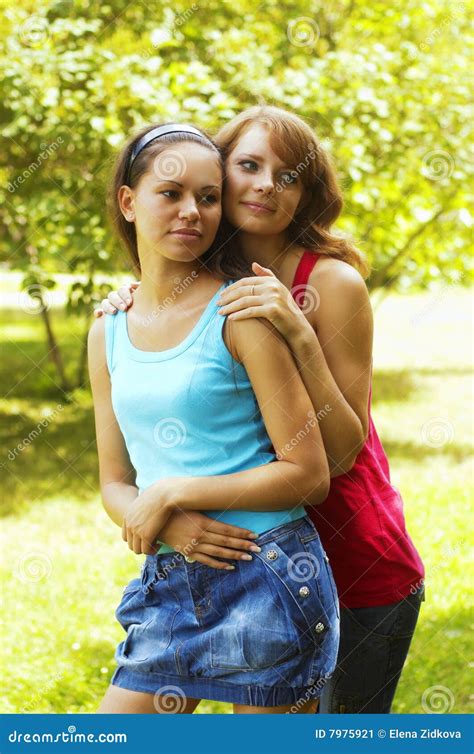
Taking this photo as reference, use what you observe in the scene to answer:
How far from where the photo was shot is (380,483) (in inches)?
94.7

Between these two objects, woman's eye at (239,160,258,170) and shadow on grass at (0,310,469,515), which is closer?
woman's eye at (239,160,258,170)

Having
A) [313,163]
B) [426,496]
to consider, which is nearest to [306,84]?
[426,496]

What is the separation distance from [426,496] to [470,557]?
1267mm

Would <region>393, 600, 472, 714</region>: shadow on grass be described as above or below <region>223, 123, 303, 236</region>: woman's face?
below

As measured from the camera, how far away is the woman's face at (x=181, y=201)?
196 cm

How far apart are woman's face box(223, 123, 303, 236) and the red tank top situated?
476 mm

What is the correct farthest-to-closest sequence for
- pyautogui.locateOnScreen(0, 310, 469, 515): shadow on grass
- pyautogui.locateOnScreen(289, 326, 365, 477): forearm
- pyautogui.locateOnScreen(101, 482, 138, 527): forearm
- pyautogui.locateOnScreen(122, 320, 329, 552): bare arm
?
pyautogui.locateOnScreen(0, 310, 469, 515): shadow on grass, pyautogui.locateOnScreen(101, 482, 138, 527): forearm, pyautogui.locateOnScreen(289, 326, 365, 477): forearm, pyautogui.locateOnScreen(122, 320, 329, 552): bare arm

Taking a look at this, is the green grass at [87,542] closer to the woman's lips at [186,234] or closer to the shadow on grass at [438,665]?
the shadow on grass at [438,665]

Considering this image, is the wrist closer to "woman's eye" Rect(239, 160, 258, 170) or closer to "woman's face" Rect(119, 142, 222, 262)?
"woman's face" Rect(119, 142, 222, 262)

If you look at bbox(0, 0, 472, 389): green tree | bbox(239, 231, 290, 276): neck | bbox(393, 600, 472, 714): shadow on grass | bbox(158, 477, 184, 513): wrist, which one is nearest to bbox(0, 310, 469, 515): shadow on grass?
bbox(0, 0, 472, 389): green tree

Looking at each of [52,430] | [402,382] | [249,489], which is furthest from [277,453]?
[402,382]

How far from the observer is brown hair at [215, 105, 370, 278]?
7.20ft

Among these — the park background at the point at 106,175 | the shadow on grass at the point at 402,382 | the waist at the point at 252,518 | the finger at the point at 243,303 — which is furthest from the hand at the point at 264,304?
the shadow on grass at the point at 402,382

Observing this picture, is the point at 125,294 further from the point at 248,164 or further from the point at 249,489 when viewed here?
the point at 249,489
